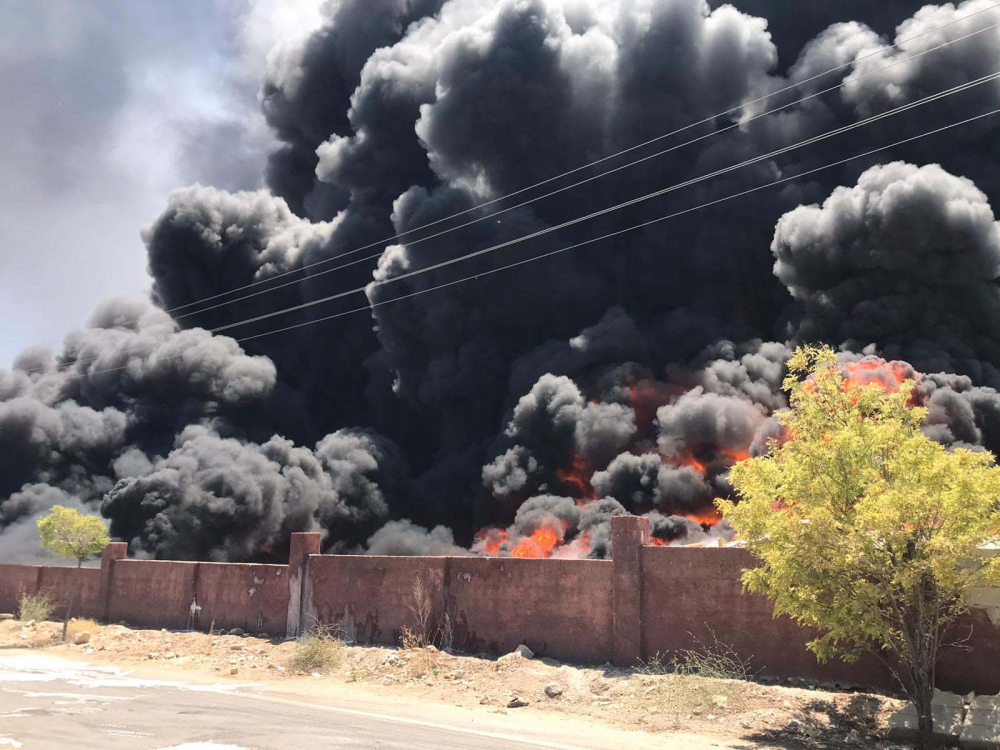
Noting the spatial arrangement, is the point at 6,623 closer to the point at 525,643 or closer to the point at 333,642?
the point at 333,642

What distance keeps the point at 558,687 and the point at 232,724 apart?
6527 millimetres

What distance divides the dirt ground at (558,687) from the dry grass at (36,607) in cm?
463

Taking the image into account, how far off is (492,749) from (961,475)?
23.7 ft

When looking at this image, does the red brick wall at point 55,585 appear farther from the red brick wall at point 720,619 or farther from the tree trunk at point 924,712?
the tree trunk at point 924,712

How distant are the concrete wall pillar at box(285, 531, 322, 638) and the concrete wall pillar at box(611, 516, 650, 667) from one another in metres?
8.94

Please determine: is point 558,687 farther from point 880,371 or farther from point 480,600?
point 880,371

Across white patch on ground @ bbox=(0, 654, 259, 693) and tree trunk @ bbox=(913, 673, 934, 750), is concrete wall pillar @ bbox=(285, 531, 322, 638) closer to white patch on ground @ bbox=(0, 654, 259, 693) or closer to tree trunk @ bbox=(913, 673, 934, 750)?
white patch on ground @ bbox=(0, 654, 259, 693)

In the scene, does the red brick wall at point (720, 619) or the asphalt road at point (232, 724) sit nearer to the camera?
the asphalt road at point (232, 724)

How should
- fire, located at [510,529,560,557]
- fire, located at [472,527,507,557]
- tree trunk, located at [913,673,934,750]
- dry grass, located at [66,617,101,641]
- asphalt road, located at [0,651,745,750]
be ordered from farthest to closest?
fire, located at [472,527,507,557]
fire, located at [510,529,560,557]
dry grass, located at [66,617,101,641]
tree trunk, located at [913,673,934,750]
asphalt road, located at [0,651,745,750]

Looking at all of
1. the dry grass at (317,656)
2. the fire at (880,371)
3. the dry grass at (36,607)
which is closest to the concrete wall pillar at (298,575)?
the dry grass at (317,656)

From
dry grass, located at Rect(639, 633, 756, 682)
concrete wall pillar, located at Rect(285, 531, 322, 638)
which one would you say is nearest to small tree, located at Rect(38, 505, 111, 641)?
concrete wall pillar, located at Rect(285, 531, 322, 638)

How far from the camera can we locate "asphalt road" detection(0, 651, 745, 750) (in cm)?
980

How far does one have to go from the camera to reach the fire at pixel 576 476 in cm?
4588

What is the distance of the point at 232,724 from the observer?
11.2 m
